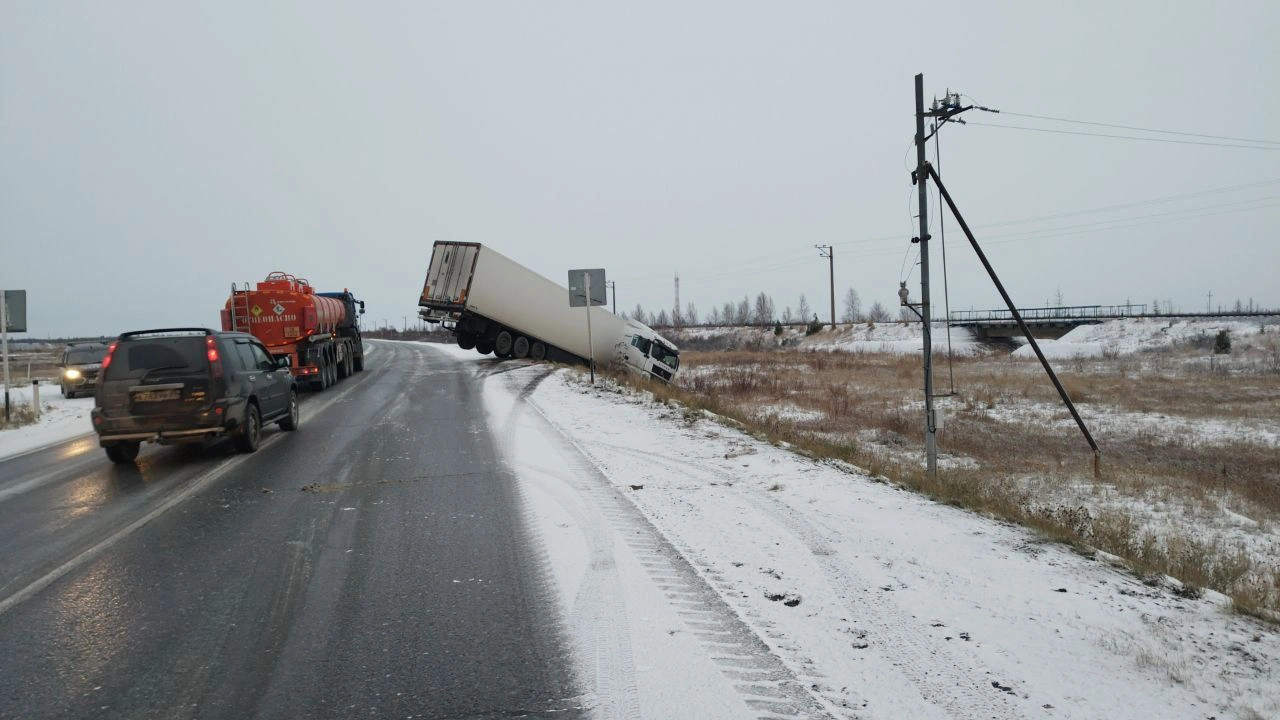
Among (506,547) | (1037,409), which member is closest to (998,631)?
(506,547)

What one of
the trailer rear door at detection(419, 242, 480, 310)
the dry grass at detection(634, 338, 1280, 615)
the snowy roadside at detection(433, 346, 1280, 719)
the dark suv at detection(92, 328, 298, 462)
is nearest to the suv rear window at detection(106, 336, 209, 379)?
the dark suv at detection(92, 328, 298, 462)

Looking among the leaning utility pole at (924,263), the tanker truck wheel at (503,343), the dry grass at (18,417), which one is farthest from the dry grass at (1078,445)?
the dry grass at (18,417)

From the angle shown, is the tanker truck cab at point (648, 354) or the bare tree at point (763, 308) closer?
the tanker truck cab at point (648, 354)

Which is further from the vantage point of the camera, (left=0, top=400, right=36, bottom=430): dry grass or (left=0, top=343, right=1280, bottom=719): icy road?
(left=0, top=400, right=36, bottom=430): dry grass

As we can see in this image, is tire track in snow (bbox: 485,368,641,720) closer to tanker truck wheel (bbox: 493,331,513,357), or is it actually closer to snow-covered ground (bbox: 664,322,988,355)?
tanker truck wheel (bbox: 493,331,513,357)

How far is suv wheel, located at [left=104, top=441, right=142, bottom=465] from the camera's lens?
10234 millimetres

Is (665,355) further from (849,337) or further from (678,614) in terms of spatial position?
(849,337)

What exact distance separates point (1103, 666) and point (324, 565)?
5253 millimetres

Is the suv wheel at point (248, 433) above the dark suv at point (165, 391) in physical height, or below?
below

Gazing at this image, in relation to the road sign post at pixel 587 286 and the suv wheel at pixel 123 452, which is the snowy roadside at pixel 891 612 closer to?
the suv wheel at pixel 123 452

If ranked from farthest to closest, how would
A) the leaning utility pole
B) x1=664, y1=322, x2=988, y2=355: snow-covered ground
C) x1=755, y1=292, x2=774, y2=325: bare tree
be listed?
x1=755, y1=292, x2=774, y2=325: bare tree → x1=664, y1=322, x2=988, y2=355: snow-covered ground → the leaning utility pole

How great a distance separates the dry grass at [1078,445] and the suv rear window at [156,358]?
8.44 m

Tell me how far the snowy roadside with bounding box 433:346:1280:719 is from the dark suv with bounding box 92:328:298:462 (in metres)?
5.26

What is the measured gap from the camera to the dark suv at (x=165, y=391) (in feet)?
31.9
